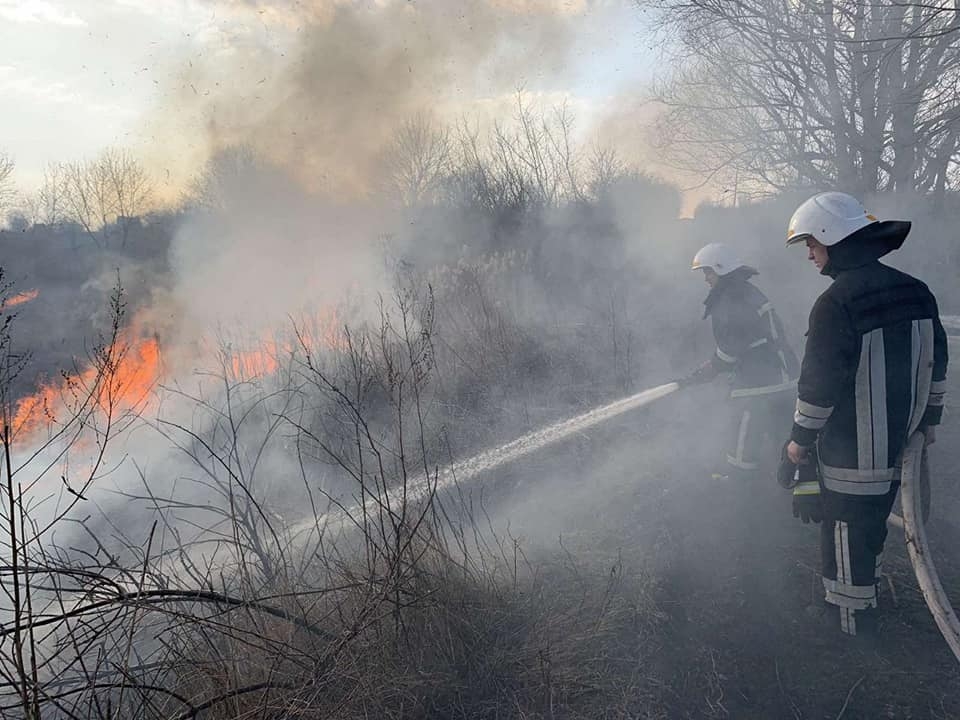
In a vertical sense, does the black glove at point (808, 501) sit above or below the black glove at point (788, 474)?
below

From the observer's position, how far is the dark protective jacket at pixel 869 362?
2.78 m

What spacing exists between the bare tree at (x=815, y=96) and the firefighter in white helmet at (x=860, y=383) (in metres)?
10.8

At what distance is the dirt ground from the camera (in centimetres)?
267

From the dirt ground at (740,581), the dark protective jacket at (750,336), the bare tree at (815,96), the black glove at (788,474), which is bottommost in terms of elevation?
the dirt ground at (740,581)

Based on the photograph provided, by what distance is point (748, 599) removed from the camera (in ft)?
10.9

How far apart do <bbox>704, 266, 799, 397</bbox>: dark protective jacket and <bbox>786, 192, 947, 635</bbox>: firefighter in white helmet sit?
1.76 metres

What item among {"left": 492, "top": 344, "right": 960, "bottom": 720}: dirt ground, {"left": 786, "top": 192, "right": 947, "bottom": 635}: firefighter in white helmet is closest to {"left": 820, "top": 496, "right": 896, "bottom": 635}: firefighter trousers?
{"left": 786, "top": 192, "right": 947, "bottom": 635}: firefighter in white helmet

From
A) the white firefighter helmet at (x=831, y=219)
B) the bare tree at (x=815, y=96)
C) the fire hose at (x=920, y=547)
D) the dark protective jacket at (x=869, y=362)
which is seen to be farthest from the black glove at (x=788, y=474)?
the bare tree at (x=815, y=96)

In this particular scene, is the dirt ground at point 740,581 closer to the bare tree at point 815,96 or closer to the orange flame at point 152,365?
the orange flame at point 152,365

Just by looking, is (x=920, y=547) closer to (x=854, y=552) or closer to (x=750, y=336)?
(x=854, y=552)

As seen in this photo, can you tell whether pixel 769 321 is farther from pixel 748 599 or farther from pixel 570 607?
pixel 570 607

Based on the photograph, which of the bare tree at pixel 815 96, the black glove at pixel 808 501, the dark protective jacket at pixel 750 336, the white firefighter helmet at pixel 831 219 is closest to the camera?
the white firefighter helmet at pixel 831 219

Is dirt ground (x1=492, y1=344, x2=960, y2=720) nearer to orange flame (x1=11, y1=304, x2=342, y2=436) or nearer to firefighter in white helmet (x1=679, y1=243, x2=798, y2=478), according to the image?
firefighter in white helmet (x1=679, y1=243, x2=798, y2=478)

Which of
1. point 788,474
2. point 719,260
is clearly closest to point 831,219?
point 788,474
